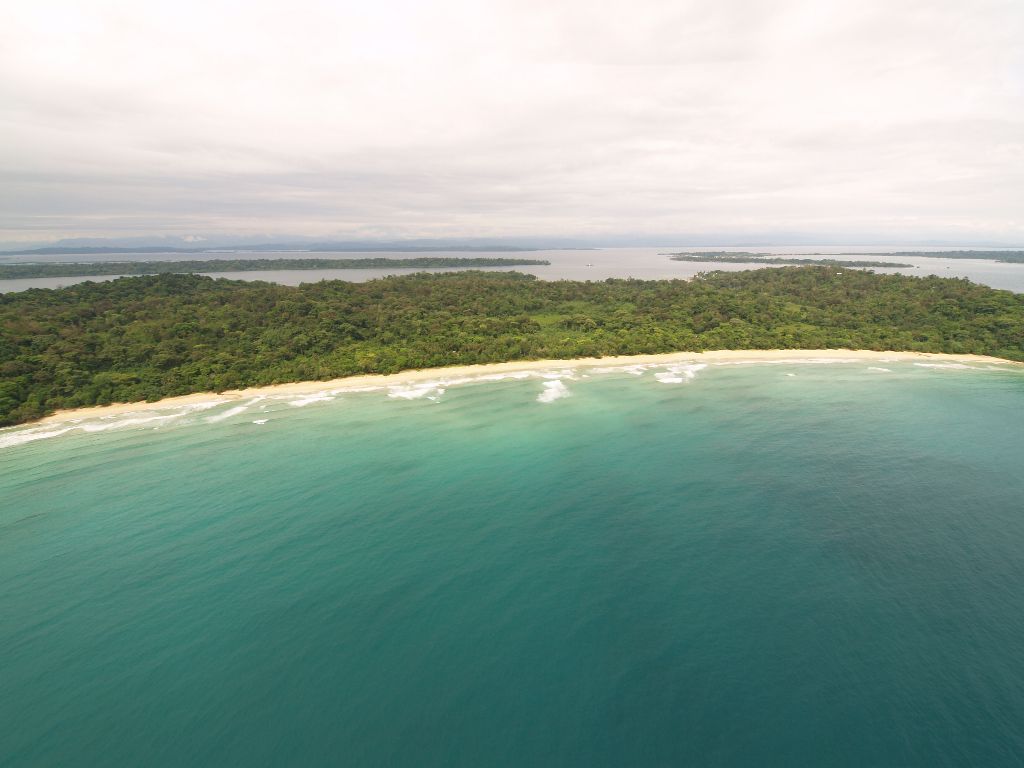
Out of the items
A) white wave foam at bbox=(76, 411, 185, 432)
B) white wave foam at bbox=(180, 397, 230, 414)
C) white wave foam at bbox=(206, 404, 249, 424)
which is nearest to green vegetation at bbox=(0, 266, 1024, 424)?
white wave foam at bbox=(180, 397, 230, 414)

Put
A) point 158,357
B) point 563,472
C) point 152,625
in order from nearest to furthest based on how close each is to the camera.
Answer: point 152,625, point 563,472, point 158,357

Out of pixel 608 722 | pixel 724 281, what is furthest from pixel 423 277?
pixel 608 722

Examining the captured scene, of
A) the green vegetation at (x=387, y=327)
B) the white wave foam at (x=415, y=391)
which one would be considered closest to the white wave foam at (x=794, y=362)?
the green vegetation at (x=387, y=327)

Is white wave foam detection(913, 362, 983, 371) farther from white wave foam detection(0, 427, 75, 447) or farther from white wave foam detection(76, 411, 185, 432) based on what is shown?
white wave foam detection(0, 427, 75, 447)

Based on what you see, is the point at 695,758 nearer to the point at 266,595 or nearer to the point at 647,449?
the point at 266,595

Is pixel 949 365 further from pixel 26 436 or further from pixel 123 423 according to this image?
pixel 26 436

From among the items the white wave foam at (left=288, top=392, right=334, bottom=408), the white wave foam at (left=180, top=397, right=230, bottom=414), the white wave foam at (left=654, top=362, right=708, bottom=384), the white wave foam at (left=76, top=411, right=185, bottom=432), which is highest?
the white wave foam at (left=654, top=362, right=708, bottom=384)
